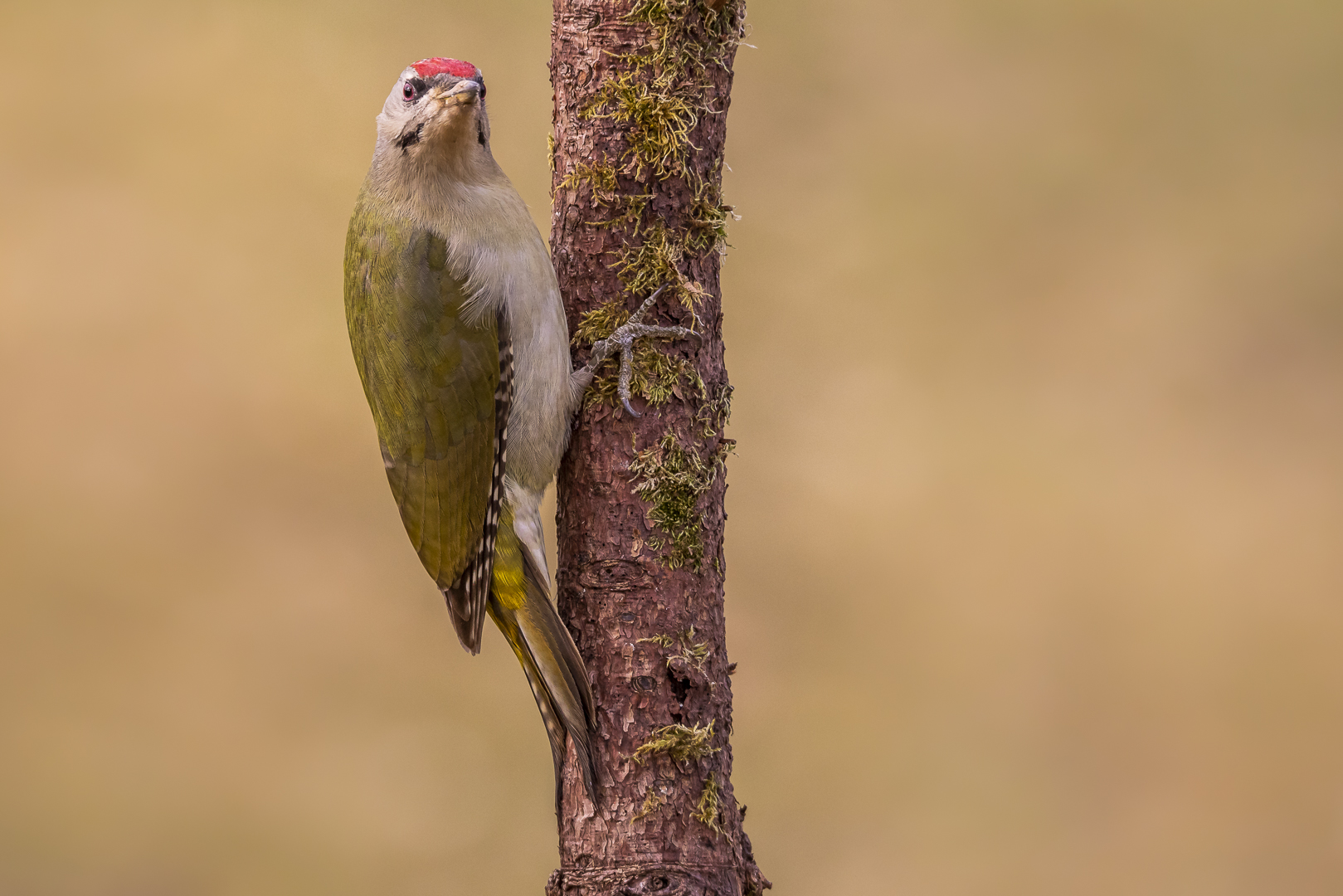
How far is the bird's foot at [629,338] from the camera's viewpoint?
1935 millimetres

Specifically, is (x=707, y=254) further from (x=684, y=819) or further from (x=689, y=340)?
(x=684, y=819)

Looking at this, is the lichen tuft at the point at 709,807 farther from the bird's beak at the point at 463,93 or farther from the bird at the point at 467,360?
the bird's beak at the point at 463,93

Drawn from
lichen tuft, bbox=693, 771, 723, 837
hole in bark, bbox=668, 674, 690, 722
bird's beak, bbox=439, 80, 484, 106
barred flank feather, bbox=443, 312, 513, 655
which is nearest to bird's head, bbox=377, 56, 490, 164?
bird's beak, bbox=439, 80, 484, 106

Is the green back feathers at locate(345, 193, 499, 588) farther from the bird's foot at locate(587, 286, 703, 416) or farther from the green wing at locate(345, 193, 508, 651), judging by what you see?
the bird's foot at locate(587, 286, 703, 416)

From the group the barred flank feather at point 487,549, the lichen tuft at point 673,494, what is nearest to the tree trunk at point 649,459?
the lichen tuft at point 673,494

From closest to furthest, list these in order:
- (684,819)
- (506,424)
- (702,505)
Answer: (684,819), (702,505), (506,424)

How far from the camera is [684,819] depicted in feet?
5.96

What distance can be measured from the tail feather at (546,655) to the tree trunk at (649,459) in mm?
30

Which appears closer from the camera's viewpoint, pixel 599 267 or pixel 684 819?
pixel 684 819

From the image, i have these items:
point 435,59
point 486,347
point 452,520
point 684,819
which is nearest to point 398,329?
point 486,347

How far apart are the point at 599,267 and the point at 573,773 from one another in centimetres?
103

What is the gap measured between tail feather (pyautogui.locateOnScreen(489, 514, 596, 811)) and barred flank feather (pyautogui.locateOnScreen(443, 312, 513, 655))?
0.03m

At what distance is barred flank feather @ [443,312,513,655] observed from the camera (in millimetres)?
2027

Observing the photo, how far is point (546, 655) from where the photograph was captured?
1.89 metres
